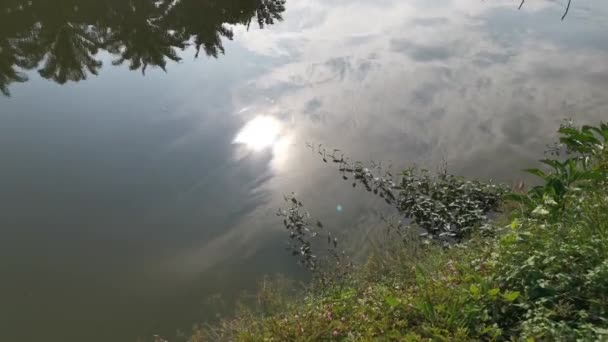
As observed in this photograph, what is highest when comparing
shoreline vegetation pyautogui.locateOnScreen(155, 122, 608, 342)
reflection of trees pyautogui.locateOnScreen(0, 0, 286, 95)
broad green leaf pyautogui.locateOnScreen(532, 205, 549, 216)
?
reflection of trees pyautogui.locateOnScreen(0, 0, 286, 95)

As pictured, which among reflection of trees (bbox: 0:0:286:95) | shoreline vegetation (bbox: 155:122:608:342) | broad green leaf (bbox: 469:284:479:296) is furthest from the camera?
reflection of trees (bbox: 0:0:286:95)

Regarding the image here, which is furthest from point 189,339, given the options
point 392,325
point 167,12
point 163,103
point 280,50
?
point 167,12

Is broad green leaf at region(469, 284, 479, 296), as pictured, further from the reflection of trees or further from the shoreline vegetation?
the reflection of trees

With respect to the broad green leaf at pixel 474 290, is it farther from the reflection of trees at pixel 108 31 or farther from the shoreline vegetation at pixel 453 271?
the reflection of trees at pixel 108 31

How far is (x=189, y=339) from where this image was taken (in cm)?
568

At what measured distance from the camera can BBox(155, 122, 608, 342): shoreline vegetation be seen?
12.2 ft

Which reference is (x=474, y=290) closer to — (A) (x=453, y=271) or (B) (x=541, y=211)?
(A) (x=453, y=271)

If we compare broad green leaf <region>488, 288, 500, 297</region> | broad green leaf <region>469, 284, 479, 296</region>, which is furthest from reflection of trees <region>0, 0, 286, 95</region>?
broad green leaf <region>488, 288, 500, 297</region>

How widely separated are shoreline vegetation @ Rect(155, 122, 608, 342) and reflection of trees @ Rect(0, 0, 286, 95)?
26.7ft

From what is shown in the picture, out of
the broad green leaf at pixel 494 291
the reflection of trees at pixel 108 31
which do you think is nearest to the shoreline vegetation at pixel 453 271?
the broad green leaf at pixel 494 291

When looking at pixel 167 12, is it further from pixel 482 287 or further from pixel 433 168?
pixel 482 287

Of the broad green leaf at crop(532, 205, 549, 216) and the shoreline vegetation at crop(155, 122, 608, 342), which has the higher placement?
the broad green leaf at crop(532, 205, 549, 216)

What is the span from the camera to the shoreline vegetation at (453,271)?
3.71 metres

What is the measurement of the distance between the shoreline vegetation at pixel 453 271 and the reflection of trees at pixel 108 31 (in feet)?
26.7
